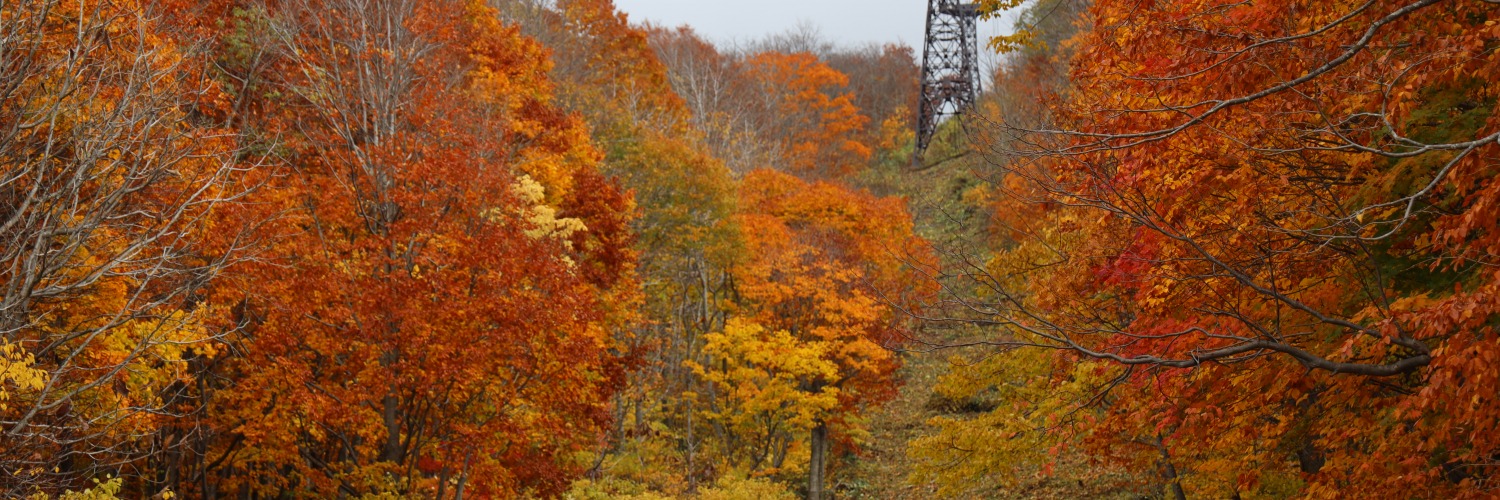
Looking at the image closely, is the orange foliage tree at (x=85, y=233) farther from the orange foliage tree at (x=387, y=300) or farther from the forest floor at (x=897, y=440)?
the forest floor at (x=897, y=440)

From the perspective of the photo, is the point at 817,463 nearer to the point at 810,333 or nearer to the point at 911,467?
the point at 810,333

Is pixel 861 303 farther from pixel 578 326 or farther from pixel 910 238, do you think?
pixel 578 326

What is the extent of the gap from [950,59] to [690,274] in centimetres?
2906

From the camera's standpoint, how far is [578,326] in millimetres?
12977

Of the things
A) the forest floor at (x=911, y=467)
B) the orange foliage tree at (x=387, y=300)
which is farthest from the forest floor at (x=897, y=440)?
the orange foliage tree at (x=387, y=300)

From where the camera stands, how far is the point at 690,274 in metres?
26.4

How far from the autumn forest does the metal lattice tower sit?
75.0ft

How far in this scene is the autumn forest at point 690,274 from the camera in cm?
614

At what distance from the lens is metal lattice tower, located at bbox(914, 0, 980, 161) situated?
163 ft

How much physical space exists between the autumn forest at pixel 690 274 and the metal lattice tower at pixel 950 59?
22853 millimetres

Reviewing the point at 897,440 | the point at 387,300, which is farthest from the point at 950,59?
the point at 387,300

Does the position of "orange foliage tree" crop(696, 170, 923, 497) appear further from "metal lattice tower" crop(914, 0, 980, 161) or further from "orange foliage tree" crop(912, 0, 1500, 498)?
"metal lattice tower" crop(914, 0, 980, 161)

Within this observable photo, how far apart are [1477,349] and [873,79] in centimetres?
6642

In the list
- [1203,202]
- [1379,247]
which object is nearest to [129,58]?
[1203,202]
